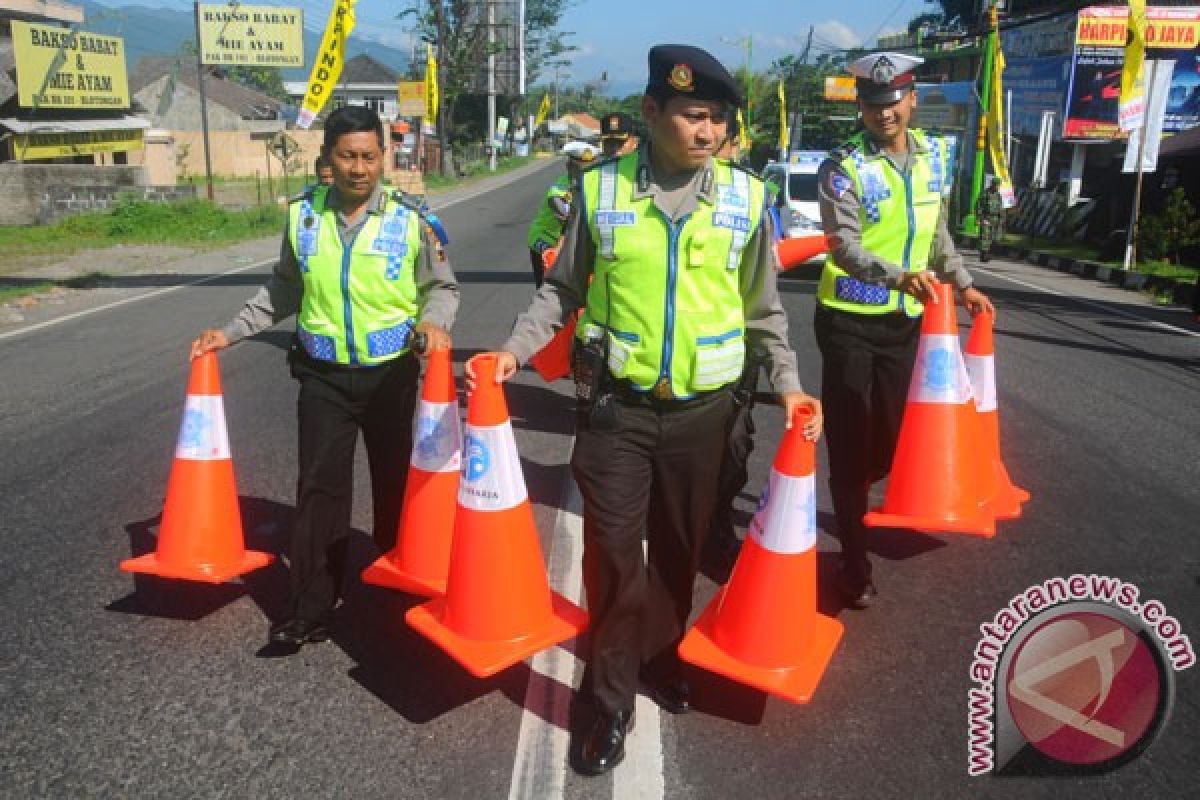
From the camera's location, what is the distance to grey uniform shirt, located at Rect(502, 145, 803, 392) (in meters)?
2.89

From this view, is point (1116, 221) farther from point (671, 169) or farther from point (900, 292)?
point (671, 169)

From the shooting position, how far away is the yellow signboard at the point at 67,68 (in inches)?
893

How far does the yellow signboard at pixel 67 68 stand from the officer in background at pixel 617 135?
2038 centimetres

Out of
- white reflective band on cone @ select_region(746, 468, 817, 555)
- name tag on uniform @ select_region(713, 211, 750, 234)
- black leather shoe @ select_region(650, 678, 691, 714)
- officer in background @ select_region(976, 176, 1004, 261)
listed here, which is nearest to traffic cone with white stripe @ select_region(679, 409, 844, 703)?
white reflective band on cone @ select_region(746, 468, 817, 555)

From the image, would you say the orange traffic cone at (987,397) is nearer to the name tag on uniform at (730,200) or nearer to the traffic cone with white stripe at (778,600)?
the traffic cone with white stripe at (778,600)

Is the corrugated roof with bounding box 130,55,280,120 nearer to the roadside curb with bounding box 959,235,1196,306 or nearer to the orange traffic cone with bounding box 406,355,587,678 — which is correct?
the roadside curb with bounding box 959,235,1196,306

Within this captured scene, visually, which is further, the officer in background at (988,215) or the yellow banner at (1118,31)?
the yellow banner at (1118,31)

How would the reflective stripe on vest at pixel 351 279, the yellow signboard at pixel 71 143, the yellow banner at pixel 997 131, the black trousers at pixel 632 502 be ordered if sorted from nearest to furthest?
the black trousers at pixel 632 502 → the reflective stripe on vest at pixel 351 279 → the yellow banner at pixel 997 131 → the yellow signboard at pixel 71 143

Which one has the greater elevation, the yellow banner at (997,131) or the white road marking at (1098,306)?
the yellow banner at (997,131)

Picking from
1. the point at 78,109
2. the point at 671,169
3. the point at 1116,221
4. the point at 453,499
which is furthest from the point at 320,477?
the point at 78,109

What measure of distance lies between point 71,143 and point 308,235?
83.6 feet

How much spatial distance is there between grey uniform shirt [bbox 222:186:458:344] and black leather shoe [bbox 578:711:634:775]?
1510 millimetres

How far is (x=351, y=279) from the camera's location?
3.50m

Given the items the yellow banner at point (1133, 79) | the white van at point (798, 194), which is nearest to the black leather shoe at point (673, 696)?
the white van at point (798, 194)
